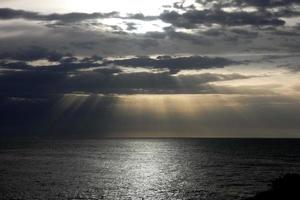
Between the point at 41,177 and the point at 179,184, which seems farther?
the point at 41,177

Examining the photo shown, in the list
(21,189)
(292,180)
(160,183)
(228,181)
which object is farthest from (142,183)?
(292,180)

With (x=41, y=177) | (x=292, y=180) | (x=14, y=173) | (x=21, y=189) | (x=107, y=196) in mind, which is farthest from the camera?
(x=14, y=173)

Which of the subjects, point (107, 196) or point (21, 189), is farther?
point (21, 189)

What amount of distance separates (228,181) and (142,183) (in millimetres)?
18260

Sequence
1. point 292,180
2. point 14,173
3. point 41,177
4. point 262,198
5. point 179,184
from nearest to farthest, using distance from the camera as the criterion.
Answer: point 262,198
point 292,180
point 179,184
point 41,177
point 14,173

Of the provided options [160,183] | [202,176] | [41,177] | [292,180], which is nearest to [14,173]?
[41,177]

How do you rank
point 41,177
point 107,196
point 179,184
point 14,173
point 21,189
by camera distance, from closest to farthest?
1. point 107,196
2. point 21,189
3. point 179,184
4. point 41,177
5. point 14,173

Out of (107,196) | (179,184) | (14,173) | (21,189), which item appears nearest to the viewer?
(107,196)

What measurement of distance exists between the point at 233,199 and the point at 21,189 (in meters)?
38.0

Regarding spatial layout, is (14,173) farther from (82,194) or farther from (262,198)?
(262,198)

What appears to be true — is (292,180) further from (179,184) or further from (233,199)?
(179,184)

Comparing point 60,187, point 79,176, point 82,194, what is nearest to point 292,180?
point 82,194

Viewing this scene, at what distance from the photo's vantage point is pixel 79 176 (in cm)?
10362

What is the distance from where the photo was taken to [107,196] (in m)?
73.6
